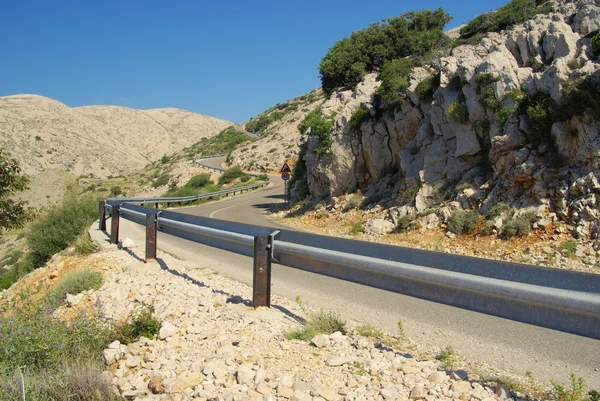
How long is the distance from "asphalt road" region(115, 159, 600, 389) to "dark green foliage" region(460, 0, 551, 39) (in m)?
20.4

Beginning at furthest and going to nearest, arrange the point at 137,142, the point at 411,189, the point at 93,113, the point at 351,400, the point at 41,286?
1. the point at 93,113
2. the point at 137,142
3. the point at 411,189
4. the point at 41,286
5. the point at 351,400

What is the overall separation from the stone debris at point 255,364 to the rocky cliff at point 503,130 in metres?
9.70

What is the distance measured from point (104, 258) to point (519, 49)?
47.6 ft

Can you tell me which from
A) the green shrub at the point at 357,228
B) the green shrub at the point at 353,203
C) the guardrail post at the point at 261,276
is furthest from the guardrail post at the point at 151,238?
the green shrub at the point at 353,203

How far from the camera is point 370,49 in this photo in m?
30.7

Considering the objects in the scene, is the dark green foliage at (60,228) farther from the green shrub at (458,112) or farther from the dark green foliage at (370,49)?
the dark green foliage at (370,49)

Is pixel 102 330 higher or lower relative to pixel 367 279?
lower

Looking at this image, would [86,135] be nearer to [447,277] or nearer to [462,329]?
[462,329]

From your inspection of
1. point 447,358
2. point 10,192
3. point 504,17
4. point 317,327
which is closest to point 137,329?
point 317,327

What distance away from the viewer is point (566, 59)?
13.6 meters

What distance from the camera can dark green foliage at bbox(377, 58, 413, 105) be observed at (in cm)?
2066

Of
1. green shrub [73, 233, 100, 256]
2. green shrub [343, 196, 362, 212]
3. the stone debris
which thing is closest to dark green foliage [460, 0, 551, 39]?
green shrub [343, 196, 362, 212]

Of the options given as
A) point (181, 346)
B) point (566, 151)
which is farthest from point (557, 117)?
point (181, 346)

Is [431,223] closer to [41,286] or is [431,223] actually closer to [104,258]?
[104,258]
